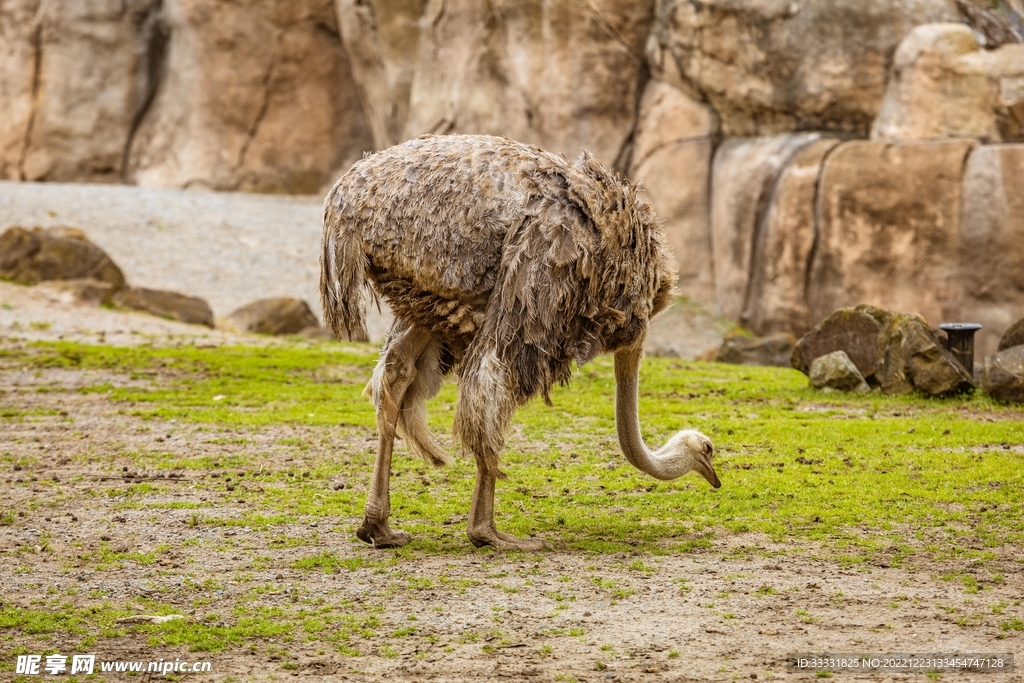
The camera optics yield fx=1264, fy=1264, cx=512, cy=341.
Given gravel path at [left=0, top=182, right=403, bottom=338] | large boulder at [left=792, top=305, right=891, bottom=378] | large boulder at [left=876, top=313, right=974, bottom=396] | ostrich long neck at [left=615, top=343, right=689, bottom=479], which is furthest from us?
gravel path at [left=0, top=182, right=403, bottom=338]

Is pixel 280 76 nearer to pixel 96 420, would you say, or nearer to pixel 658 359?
pixel 658 359

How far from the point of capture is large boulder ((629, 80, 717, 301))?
20.9 metres

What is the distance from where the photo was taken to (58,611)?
5207 millimetres

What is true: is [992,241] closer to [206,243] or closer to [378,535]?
[378,535]

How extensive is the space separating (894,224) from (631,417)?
11352 mm

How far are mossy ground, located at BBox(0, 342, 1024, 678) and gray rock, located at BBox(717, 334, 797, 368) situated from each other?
3.43 meters

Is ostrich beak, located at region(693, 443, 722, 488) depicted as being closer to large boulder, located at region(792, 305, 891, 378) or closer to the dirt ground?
the dirt ground

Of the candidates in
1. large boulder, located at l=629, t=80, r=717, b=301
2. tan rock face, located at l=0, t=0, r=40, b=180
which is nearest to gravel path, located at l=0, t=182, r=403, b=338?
tan rock face, located at l=0, t=0, r=40, b=180

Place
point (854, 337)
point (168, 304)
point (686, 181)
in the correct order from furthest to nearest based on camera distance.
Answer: point (686, 181), point (168, 304), point (854, 337)

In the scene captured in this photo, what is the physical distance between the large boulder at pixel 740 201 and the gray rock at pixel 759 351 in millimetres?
3778

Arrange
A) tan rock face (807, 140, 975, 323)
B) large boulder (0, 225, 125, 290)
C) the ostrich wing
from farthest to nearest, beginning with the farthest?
large boulder (0, 225, 125, 290), tan rock face (807, 140, 975, 323), the ostrich wing

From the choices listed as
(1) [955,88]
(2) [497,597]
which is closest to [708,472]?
(2) [497,597]

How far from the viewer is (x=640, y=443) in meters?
6.62

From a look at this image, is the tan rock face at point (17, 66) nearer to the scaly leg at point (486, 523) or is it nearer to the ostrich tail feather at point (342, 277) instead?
the ostrich tail feather at point (342, 277)
